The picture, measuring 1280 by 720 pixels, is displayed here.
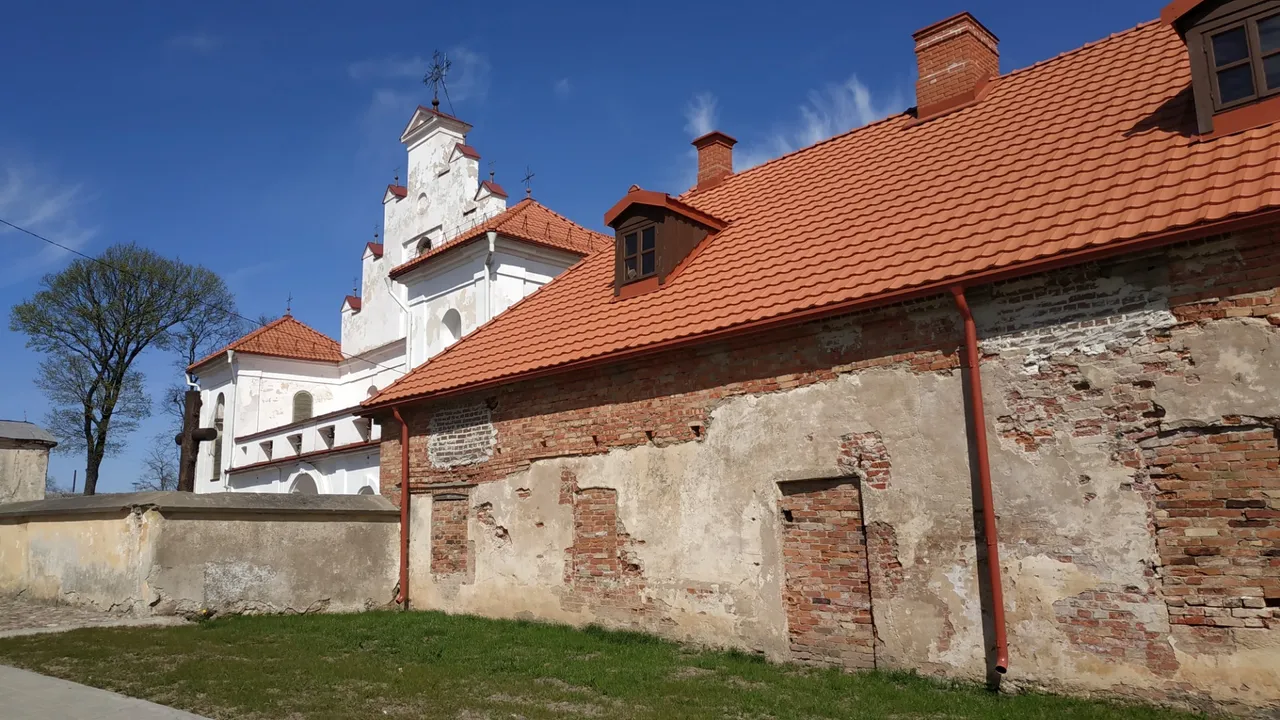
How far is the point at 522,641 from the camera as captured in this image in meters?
10.2

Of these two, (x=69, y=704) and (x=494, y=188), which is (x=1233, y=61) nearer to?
(x=69, y=704)

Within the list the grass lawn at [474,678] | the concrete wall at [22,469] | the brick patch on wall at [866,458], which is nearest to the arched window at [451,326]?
the concrete wall at [22,469]

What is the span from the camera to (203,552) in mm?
11961

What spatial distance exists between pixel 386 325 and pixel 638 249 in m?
16.7

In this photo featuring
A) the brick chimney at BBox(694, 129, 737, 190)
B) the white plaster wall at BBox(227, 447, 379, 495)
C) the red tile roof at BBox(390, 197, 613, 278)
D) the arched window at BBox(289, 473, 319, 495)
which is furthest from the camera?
the arched window at BBox(289, 473, 319, 495)

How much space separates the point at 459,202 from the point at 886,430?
17.2 metres

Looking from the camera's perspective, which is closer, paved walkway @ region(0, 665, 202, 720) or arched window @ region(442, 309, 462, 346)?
paved walkway @ region(0, 665, 202, 720)

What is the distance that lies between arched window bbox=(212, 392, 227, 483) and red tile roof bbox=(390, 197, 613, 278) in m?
11.5

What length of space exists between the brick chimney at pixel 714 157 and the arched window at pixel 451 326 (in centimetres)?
815

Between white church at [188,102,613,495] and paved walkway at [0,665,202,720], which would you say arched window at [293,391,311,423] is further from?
paved walkway at [0,665,202,720]

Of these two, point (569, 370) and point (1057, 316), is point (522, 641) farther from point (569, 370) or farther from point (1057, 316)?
point (1057, 316)

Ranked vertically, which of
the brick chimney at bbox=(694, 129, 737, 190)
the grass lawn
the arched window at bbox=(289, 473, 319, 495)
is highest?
the brick chimney at bbox=(694, 129, 737, 190)

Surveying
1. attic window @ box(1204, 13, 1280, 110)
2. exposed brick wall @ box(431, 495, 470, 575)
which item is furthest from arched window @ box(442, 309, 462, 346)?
attic window @ box(1204, 13, 1280, 110)

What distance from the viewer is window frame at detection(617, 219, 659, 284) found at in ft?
40.2
